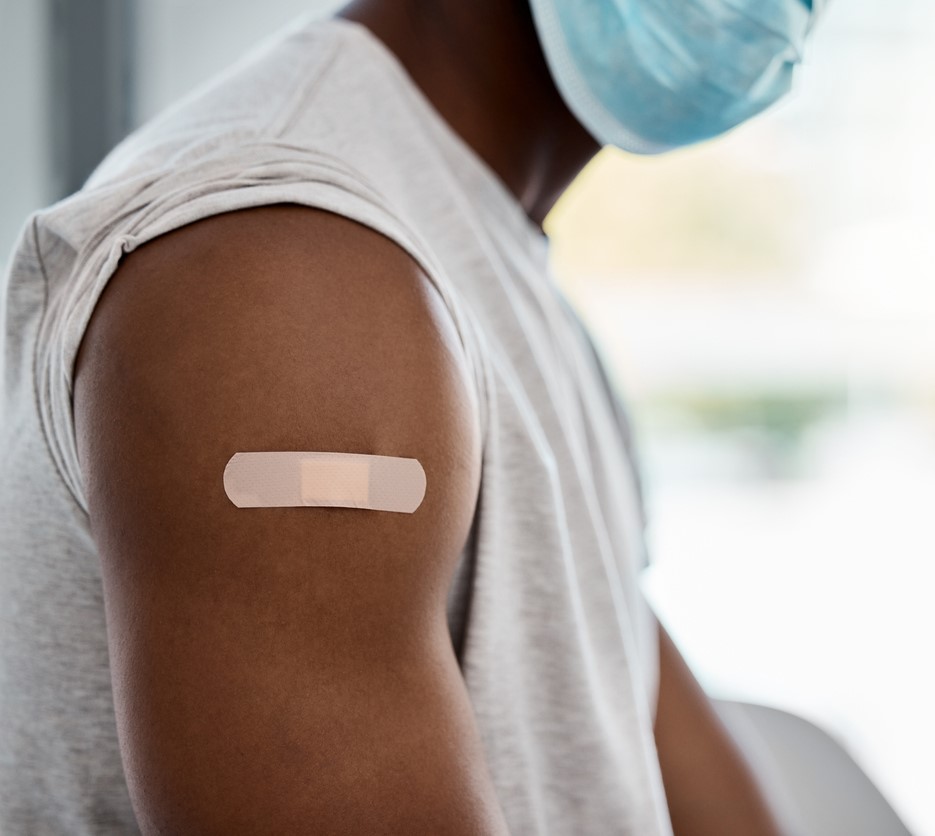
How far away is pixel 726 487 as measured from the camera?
5.09 meters

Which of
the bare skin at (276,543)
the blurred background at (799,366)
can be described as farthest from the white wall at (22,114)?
the blurred background at (799,366)

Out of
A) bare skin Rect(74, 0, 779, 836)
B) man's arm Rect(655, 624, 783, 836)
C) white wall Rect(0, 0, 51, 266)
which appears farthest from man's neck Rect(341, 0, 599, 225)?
white wall Rect(0, 0, 51, 266)

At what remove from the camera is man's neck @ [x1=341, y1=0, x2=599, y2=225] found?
727 mm

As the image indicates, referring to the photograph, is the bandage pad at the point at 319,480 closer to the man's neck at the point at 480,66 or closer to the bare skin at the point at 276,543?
the bare skin at the point at 276,543

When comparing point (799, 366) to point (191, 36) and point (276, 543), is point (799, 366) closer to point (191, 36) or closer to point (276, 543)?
point (191, 36)

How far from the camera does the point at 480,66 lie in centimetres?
74

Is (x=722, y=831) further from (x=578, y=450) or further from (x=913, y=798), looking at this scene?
(x=913, y=798)

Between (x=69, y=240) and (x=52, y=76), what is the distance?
1.62 meters

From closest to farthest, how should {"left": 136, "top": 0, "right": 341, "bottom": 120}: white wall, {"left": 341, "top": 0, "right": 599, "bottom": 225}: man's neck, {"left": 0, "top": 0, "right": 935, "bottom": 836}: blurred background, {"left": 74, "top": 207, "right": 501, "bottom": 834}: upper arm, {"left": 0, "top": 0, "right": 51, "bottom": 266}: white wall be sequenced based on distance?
{"left": 74, "top": 207, "right": 501, "bottom": 834}: upper arm → {"left": 341, "top": 0, "right": 599, "bottom": 225}: man's neck → {"left": 0, "top": 0, "right": 51, "bottom": 266}: white wall → {"left": 136, "top": 0, "right": 341, "bottom": 120}: white wall → {"left": 0, "top": 0, "right": 935, "bottom": 836}: blurred background

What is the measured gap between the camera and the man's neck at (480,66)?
2.38 ft

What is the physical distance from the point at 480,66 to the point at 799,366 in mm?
4841

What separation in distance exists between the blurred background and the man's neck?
98.7 inches

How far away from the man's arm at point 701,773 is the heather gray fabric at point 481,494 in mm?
251

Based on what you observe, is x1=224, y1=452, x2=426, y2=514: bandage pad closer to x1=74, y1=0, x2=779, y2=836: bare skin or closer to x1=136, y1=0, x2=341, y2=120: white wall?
x1=74, y1=0, x2=779, y2=836: bare skin
